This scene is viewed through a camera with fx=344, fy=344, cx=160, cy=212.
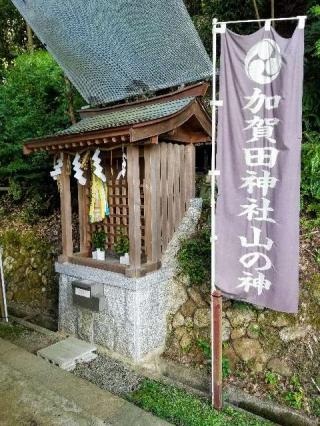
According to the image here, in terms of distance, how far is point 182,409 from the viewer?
4938 mm

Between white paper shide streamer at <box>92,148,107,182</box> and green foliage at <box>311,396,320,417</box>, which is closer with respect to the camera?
green foliage at <box>311,396,320,417</box>

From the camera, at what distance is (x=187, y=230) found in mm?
7301

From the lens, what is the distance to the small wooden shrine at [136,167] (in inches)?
237

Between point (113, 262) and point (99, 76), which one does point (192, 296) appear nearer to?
point (113, 262)

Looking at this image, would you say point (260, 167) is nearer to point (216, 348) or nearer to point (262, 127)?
point (262, 127)

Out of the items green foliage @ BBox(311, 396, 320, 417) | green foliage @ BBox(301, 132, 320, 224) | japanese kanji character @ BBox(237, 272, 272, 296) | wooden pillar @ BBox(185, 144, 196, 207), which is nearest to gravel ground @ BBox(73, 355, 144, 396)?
japanese kanji character @ BBox(237, 272, 272, 296)

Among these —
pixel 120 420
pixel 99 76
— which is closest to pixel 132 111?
pixel 99 76

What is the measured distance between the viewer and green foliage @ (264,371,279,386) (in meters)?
5.52

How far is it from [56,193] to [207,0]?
8.47m

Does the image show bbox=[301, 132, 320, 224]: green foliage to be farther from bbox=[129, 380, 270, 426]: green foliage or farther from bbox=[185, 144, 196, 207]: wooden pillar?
bbox=[129, 380, 270, 426]: green foliage

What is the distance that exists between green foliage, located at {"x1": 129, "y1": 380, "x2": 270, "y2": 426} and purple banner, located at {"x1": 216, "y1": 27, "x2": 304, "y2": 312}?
1.68m

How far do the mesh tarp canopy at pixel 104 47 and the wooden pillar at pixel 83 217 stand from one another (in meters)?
2.26

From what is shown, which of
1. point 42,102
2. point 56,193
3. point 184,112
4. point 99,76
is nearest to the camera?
point 184,112

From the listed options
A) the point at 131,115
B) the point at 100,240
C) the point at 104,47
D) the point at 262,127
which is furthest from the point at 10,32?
the point at 262,127
